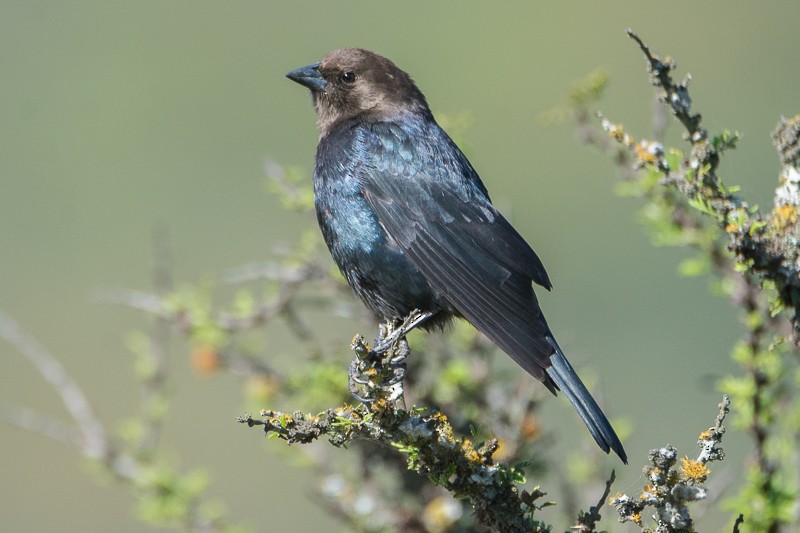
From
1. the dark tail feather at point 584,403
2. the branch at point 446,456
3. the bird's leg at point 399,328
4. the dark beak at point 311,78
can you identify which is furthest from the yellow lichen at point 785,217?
the dark beak at point 311,78

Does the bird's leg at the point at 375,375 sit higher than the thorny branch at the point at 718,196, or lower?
lower

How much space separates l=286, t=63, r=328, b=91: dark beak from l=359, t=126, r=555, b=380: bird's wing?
2.54 ft

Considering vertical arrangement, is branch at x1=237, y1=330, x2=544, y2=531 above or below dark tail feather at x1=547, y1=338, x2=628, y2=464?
below

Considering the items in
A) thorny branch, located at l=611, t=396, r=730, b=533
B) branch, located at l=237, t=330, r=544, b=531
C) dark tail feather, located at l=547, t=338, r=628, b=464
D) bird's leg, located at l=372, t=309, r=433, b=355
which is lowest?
branch, located at l=237, t=330, r=544, b=531

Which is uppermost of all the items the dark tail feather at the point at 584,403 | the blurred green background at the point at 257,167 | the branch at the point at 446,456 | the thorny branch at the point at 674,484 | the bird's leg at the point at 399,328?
the blurred green background at the point at 257,167

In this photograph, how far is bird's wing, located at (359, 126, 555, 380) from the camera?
3.76 meters


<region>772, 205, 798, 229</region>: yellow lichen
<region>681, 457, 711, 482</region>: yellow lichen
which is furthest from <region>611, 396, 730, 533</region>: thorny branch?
<region>772, 205, 798, 229</region>: yellow lichen

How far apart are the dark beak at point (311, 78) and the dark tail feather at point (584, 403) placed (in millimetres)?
1885

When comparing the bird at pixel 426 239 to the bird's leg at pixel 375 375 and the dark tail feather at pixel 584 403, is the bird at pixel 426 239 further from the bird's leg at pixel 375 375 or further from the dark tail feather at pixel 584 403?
the bird's leg at pixel 375 375

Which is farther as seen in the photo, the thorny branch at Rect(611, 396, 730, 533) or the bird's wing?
the bird's wing

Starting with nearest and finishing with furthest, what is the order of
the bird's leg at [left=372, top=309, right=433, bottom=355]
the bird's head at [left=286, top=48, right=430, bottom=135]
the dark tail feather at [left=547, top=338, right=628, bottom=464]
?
1. the dark tail feather at [left=547, top=338, right=628, bottom=464]
2. the bird's leg at [left=372, top=309, right=433, bottom=355]
3. the bird's head at [left=286, top=48, right=430, bottom=135]

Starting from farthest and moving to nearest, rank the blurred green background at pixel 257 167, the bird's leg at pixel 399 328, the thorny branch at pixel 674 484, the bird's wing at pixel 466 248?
the blurred green background at pixel 257 167, the bird's leg at pixel 399 328, the bird's wing at pixel 466 248, the thorny branch at pixel 674 484

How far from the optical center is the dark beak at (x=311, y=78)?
5094 mm

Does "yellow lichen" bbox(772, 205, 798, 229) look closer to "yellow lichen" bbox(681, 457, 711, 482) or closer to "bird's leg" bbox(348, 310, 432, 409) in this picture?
"yellow lichen" bbox(681, 457, 711, 482)
